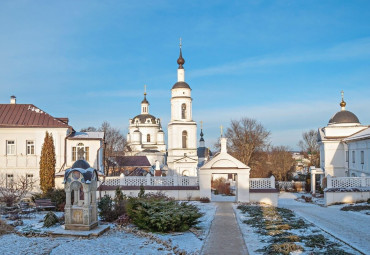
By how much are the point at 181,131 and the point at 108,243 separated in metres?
39.5

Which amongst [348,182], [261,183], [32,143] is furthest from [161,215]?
[32,143]

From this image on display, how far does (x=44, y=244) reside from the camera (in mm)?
11172

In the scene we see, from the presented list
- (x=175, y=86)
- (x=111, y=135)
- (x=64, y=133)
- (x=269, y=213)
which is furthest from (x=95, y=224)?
(x=111, y=135)

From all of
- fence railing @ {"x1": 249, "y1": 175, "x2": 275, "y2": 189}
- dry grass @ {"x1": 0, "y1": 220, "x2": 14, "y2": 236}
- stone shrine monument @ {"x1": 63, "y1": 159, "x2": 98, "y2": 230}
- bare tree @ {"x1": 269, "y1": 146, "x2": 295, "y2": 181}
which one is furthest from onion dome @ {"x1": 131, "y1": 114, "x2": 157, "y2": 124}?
dry grass @ {"x1": 0, "y1": 220, "x2": 14, "y2": 236}

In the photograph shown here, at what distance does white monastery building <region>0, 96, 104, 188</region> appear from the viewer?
1077 inches

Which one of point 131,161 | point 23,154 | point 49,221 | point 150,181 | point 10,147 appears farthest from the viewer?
→ point 131,161

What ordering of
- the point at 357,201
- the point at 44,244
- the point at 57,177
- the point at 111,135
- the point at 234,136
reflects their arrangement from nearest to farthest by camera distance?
the point at 44,244
the point at 357,201
the point at 57,177
the point at 234,136
the point at 111,135

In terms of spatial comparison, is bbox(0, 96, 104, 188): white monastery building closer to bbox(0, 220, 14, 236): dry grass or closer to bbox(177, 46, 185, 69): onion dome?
bbox(0, 220, 14, 236): dry grass

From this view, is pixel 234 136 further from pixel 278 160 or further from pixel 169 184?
pixel 169 184

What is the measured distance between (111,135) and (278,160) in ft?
89.8

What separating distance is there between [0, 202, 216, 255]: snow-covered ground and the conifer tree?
515 inches

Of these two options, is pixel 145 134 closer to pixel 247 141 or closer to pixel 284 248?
pixel 247 141

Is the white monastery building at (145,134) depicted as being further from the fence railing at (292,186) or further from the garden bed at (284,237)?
the garden bed at (284,237)

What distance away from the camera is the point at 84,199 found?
13.3 meters
